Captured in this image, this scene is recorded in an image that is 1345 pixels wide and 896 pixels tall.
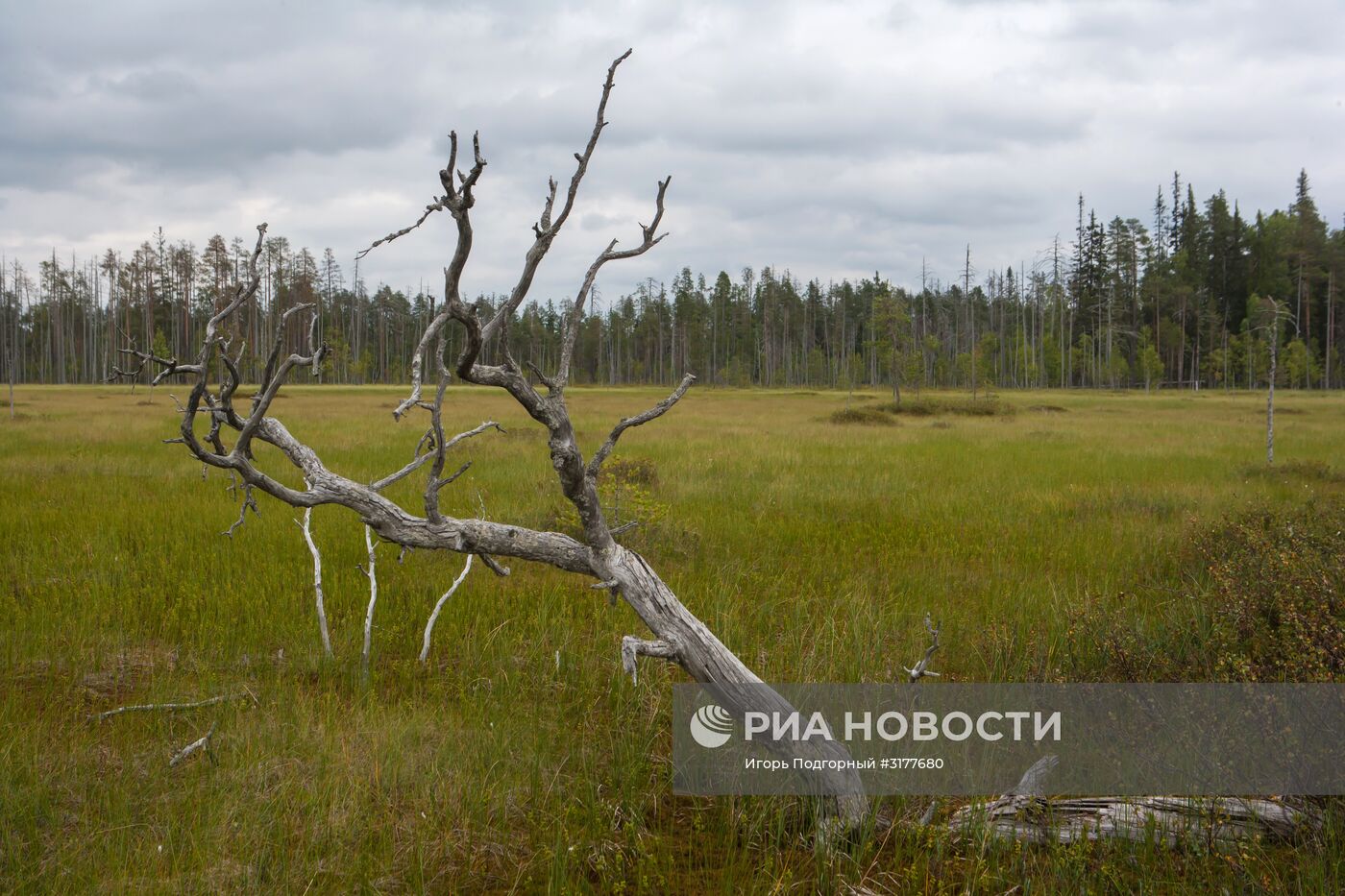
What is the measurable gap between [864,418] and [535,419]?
29.4m

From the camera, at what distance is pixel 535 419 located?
3143mm

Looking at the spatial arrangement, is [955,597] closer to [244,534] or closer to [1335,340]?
[244,534]

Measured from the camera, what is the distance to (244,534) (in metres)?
8.82

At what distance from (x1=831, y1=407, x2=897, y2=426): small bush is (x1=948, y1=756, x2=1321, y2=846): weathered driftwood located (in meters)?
26.5

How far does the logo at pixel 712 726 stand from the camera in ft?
13.7

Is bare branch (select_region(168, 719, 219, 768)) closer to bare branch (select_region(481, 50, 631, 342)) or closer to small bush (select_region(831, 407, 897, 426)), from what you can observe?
bare branch (select_region(481, 50, 631, 342))

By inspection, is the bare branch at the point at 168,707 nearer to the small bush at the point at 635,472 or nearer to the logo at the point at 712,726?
the logo at the point at 712,726

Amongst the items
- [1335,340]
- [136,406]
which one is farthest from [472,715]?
[1335,340]

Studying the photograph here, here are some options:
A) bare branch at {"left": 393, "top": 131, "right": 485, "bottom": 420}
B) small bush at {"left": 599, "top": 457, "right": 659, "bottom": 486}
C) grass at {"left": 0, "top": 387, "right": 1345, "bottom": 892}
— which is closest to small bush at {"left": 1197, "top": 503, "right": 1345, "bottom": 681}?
grass at {"left": 0, "top": 387, "right": 1345, "bottom": 892}

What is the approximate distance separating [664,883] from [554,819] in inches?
23.9

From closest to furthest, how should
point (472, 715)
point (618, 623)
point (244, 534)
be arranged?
point (472, 715) < point (618, 623) < point (244, 534)

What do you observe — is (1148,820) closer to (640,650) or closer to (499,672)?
(640,650)

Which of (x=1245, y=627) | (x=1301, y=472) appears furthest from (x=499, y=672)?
(x=1301, y=472)

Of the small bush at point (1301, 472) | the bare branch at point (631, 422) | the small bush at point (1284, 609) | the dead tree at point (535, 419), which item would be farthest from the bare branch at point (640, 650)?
the small bush at point (1301, 472)
